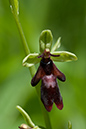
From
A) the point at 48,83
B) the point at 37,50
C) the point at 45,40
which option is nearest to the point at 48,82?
the point at 48,83

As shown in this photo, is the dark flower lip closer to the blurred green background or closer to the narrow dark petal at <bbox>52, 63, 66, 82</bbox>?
the narrow dark petal at <bbox>52, 63, 66, 82</bbox>

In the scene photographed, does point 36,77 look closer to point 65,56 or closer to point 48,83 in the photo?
point 48,83

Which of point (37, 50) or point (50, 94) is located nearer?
point (50, 94)

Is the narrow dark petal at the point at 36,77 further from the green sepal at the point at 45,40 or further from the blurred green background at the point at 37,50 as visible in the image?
the blurred green background at the point at 37,50

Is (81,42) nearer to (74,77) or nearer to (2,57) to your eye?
(74,77)

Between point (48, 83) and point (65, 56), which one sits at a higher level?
point (65, 56)

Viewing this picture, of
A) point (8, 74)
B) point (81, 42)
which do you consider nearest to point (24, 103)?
point (8, 74)
